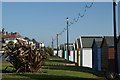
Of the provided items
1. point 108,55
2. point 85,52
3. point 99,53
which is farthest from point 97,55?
point 85,52

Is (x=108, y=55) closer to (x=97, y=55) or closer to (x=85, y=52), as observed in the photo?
(x=97, y=55)

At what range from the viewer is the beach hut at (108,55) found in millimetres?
19156

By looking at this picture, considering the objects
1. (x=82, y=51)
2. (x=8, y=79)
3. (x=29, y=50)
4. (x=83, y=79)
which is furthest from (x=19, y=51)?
(x=82, y=51)

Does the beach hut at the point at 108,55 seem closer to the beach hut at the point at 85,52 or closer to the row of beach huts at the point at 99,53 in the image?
the row of beach huts at the point at 99,53

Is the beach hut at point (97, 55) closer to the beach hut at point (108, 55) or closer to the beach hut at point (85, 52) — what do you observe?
the beach hut at point (108, 55)

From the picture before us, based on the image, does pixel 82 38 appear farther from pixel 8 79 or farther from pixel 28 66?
pixel 8 79

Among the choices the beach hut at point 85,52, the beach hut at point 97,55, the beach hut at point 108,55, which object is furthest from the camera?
the beach hut at point 85,52

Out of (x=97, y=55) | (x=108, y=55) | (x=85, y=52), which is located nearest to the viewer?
(x=108, y=55)

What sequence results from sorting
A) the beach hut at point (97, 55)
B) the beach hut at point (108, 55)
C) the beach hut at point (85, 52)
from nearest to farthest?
the beach hut at point (108, 55) → the beach hut at point (97, 55) → the beach hut at point (85, 52)

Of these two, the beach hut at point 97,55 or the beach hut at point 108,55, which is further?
the beach hut at point 97,55

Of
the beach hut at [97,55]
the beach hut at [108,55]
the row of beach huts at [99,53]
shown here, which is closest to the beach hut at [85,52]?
the row of beach huts at [99,53]

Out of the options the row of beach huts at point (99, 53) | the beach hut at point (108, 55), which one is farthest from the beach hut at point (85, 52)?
the beach hut at point (108, 55)

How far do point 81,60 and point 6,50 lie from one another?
13482 mm

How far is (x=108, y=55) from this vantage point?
63.3ft
